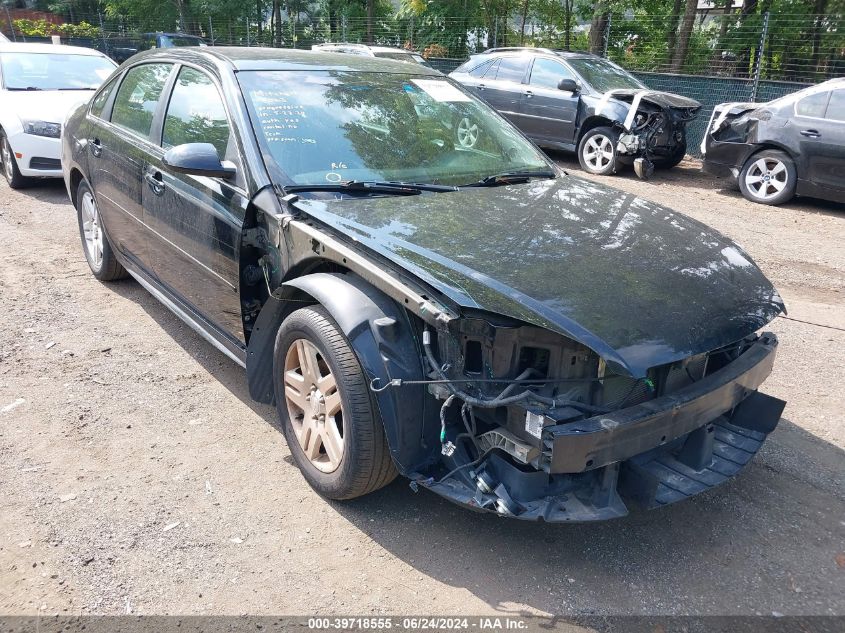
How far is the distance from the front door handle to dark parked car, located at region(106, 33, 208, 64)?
18384 millimetres

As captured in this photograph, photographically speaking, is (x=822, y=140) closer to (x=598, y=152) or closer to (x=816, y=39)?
(x=598, y=152)

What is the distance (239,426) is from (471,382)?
171cm

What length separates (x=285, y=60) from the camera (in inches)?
160

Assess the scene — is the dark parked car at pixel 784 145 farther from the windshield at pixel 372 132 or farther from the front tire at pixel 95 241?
the front tire at pixel 95 241

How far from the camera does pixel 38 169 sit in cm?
845

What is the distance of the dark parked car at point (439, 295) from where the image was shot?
2578mm

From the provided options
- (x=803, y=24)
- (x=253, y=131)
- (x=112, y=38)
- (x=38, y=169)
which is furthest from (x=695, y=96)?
(x=112, y=38)

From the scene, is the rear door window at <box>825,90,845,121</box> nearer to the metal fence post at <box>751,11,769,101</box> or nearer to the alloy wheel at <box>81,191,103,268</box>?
the metal fence post at <box>751,11,769,101</box>

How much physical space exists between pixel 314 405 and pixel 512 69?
398 inches

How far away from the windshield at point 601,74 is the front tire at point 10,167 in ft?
26.2

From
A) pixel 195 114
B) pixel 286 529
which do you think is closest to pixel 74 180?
pixel 195 114

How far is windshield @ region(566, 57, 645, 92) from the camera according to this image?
1123 cm

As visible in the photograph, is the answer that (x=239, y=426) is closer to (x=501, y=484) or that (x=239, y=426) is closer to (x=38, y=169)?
(x=501, y=484)

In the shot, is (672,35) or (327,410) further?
(672,35)
